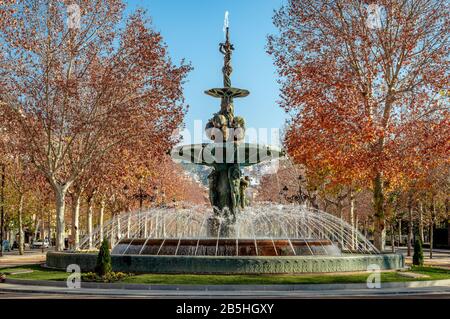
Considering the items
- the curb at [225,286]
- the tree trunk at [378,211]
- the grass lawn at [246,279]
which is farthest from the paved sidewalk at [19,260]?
the tree trunk at [378,211]

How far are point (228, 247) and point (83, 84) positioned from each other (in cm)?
1520

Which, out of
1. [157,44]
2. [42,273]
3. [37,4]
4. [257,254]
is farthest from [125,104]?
[257,254]

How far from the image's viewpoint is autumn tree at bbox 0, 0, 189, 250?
2988 centimetres

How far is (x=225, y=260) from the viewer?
67.3ft

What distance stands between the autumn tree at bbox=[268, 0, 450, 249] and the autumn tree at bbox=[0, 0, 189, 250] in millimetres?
7494

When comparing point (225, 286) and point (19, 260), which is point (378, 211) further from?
point (19, 260)

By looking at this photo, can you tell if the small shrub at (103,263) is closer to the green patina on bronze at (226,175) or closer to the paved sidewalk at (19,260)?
the green patina on bronze at (226,175)

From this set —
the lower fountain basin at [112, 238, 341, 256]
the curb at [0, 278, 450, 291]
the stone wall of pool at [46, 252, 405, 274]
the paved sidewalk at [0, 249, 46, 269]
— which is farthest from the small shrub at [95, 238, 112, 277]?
the paved sidewalk at [0, 249, 46, 269]

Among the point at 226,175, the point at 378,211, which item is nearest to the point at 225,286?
the point at 226,175

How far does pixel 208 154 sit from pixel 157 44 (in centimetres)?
891

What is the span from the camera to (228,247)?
21891 mm

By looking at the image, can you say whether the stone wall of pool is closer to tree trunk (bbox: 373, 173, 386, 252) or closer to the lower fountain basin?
the lower fountain basin

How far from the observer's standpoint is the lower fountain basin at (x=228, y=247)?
21.9 meters

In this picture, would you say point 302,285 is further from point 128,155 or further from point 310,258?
point 128,155
